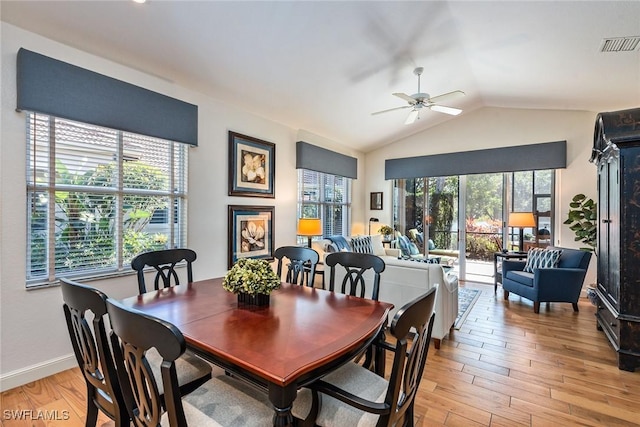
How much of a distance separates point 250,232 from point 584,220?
511cm

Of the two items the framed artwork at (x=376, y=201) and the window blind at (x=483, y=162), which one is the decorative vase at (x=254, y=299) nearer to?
the window blind at (x=483, y=162)

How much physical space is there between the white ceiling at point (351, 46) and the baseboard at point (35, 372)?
263 cm

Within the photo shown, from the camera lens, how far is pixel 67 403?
2160 millimetres

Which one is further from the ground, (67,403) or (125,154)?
(125,154)

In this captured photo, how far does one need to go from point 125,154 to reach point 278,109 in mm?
2065

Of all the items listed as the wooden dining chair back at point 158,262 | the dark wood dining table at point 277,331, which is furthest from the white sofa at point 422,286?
the wooden dining chair back at point 158,262

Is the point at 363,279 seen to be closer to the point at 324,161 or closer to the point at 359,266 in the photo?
the point at 359,266

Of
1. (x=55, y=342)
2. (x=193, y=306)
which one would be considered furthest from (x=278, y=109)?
(x=55, y=342)

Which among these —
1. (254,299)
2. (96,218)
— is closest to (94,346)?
(254,299)

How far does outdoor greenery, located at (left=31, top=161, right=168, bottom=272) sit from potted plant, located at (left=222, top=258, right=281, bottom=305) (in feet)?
5.69

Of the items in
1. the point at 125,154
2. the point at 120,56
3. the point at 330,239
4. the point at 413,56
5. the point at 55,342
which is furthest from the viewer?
the point at 330,239

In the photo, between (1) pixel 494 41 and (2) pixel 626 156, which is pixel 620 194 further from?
(1) pixel 494 41

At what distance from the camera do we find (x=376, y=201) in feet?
22.6

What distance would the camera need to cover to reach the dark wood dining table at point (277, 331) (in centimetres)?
113
